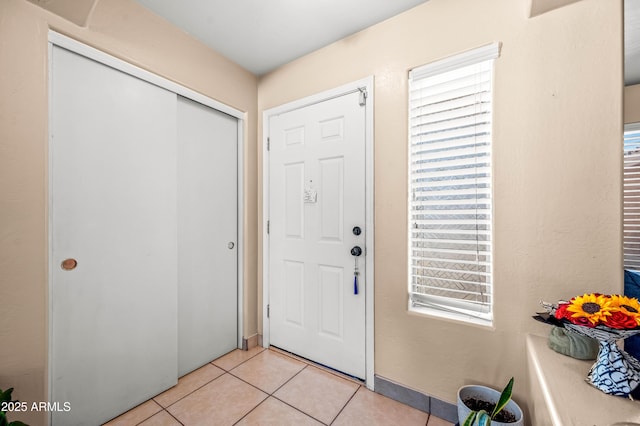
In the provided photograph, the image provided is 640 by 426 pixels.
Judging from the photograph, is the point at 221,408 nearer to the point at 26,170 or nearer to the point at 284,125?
the point at 26,170

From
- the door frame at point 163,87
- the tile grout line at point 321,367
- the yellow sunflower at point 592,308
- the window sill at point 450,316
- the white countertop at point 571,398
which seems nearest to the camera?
the white countertop at point 571,398

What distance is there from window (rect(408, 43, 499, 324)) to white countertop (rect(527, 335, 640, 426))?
356mm

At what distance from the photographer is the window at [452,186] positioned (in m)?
1.44

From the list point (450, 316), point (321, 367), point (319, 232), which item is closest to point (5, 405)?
point (321, 367)

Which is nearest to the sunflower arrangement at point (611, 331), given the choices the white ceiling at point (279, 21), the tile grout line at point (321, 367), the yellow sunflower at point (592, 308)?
the yellow sunflower at point (592, 308)

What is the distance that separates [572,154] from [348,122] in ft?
4.17

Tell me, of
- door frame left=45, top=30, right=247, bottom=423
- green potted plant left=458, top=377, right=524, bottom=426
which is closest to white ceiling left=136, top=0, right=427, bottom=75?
door frame left=45, top=30, right=247, bottom=423

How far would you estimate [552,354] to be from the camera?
113cm

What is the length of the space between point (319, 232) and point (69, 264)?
1.52 m

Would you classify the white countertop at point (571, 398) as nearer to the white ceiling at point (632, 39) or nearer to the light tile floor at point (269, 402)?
the light tile floor at point (269, 402)

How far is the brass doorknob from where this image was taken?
136cm

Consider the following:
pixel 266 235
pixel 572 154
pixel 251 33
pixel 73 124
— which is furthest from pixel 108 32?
pixel 572 154

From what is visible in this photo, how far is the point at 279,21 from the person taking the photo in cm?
173

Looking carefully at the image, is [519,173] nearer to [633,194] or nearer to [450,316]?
[450,316]
